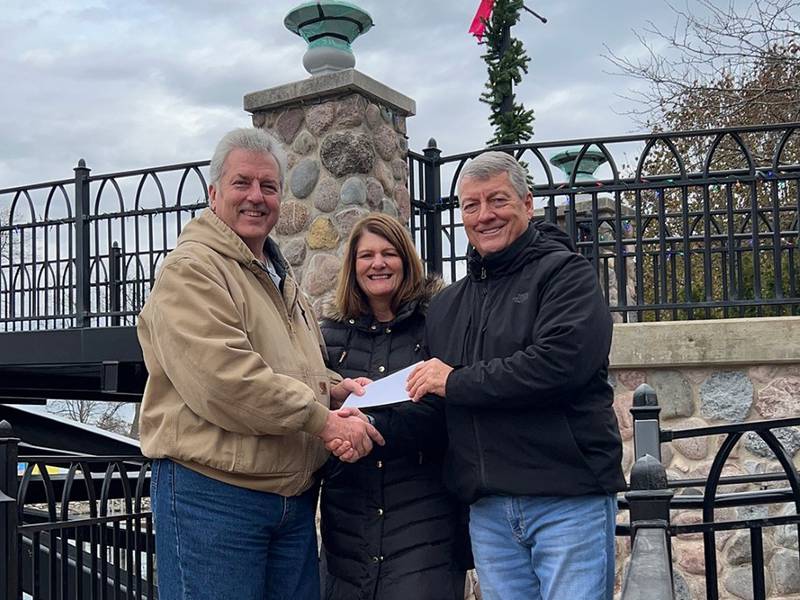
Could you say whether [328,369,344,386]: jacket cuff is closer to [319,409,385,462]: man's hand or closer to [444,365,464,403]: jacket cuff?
[319,409,385,462]: man's hand

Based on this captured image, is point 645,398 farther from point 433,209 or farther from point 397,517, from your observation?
point 433,209

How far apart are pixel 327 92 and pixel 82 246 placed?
8.45 feet

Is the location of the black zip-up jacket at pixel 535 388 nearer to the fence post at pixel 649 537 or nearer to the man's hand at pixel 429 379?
the man's hand at pixel 429 379

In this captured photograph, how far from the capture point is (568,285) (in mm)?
2428

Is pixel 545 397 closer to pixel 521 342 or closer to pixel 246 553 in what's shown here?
pixel 521 342

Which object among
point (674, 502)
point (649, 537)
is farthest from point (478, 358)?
point (674, 502)

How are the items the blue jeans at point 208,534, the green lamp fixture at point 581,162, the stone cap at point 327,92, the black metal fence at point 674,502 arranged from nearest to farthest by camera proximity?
the black metal fence at point 674,502 → the blue jeans at point 208,534 → the stone cap at point 327,92 → the green lamp fixture at point 581,162

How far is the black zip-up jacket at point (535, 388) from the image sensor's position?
7.66 feet

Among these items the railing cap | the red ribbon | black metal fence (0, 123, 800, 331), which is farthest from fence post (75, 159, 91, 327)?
the red ribbon

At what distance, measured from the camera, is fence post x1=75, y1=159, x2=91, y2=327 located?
6.70 meters

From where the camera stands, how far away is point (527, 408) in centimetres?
241

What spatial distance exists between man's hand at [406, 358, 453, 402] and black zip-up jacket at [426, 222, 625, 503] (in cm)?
4

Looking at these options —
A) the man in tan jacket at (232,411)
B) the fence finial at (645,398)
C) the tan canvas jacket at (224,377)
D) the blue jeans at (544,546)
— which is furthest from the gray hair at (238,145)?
the fence finial at (645,398)

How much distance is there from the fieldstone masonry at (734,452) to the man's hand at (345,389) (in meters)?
2.80
